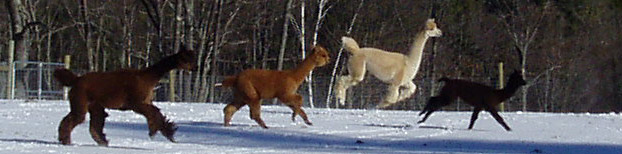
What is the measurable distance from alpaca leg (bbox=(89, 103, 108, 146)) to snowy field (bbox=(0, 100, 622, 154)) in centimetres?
9

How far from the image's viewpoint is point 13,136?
11523mm

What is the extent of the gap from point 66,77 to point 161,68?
89cm

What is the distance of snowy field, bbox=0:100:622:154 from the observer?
35.7ft

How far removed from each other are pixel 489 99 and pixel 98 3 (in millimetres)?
30579

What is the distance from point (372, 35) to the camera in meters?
40.3

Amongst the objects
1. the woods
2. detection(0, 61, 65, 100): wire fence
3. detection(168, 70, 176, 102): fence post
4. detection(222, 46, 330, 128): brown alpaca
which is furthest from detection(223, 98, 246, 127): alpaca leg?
the woods

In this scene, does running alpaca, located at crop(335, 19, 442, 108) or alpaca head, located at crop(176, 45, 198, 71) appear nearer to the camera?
alpaca head, located at crop(176, 45, 198, 71)

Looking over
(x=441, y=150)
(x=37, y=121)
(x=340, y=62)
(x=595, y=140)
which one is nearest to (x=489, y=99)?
(x=595, y=140)

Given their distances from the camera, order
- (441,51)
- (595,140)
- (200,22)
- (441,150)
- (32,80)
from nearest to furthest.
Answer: (441,150) → (595,140) → (32,80) → (200,22) → (441,51)

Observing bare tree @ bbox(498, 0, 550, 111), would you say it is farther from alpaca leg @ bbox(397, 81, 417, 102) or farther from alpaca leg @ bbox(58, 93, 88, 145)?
alpaca leg @ bbox(58, 93, 88, 145)

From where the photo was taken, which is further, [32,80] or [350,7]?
[350,7]

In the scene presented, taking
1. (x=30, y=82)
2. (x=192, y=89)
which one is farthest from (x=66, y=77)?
(x=192, y=89)

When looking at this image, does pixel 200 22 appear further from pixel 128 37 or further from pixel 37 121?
pixel 37 121

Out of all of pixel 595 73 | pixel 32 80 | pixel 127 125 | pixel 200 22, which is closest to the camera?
pixel 127 125
